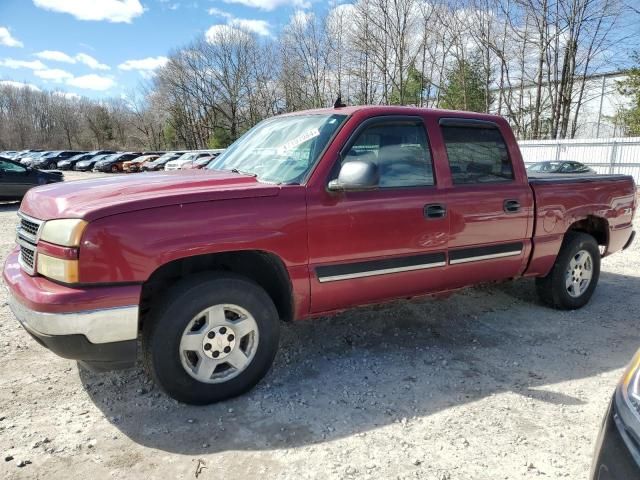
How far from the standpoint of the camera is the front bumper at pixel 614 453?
1.60m

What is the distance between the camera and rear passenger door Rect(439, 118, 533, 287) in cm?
382

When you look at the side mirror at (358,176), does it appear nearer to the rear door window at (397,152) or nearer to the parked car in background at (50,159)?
the rear door window at (397,152)

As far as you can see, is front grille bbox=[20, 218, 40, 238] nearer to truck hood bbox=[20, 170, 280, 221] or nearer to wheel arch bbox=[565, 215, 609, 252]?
truck hood bbox=[20, 170, 280, 221]

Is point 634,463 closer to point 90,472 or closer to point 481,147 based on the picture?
point 90,472

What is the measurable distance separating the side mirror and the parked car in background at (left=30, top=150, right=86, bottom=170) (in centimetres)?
A: 5084

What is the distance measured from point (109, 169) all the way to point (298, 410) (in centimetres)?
4366

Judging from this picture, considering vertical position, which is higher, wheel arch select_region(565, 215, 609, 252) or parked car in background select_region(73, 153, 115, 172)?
parked car in background select_region(73, 153, 115, 172)

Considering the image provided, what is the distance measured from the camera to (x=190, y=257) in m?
2.94

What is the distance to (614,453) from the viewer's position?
169 centimetres

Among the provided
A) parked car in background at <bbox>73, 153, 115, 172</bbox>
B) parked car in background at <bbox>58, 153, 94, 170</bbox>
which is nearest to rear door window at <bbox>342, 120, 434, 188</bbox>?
parked car in background at <bbox>73, 153, 115, 172</bbox>

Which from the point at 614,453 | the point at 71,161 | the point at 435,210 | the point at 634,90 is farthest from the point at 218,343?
the point at 71,161

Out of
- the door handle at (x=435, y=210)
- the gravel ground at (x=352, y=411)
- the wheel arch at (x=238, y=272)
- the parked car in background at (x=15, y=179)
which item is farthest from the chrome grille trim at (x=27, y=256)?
the parked car in background at (x=15, y=179)

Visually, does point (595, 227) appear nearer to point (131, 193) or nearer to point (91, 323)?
point (131, 193)

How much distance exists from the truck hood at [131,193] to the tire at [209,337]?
52 centimetres
